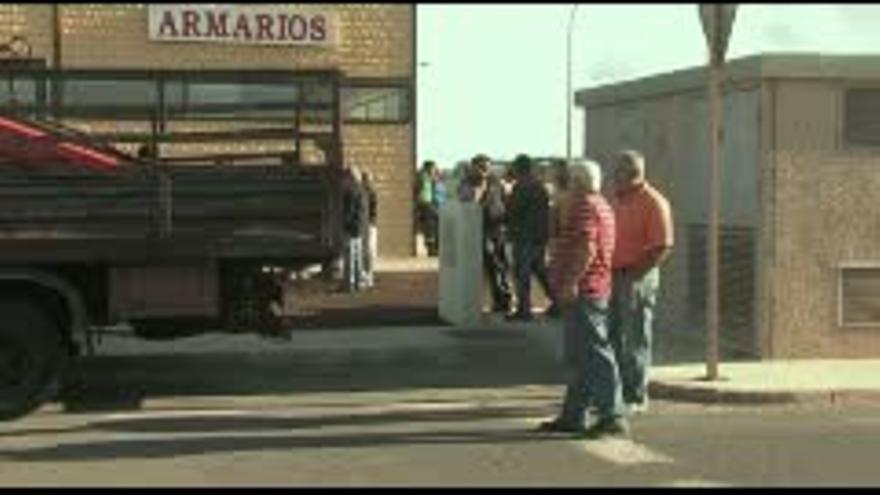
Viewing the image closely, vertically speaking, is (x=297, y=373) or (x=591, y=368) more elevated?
(x=591, y=368)

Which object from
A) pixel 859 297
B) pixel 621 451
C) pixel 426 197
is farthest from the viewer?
pixel 426 197

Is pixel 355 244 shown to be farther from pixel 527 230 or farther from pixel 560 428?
pixel 560 428

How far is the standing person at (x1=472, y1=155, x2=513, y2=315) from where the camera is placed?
64.1 feet

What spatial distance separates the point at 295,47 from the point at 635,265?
1903 cm

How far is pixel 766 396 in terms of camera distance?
526 inches

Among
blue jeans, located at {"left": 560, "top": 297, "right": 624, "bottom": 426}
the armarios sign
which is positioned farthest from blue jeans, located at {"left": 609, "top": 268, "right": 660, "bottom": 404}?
the armarios sign

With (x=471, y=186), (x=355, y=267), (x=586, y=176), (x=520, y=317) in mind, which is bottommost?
(x=520, y=317)

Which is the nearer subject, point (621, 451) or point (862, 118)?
point (621, 451)

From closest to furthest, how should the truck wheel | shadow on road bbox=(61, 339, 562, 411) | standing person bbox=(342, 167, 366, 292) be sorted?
the truck wheel < shadow on road bbox=(61, 339, 562, 411) < standing person bbox=(342, 167, 366, 292)

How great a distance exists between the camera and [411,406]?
13.3 meters

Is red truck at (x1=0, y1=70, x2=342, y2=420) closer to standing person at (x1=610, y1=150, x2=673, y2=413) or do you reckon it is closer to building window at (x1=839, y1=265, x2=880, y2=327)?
standing person at (x1=610, y1=150, x2=673, y2=413)

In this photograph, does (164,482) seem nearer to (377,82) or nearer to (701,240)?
(701,240)

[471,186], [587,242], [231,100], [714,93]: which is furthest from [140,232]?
[471,186]

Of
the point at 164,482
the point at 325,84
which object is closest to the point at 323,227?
the point at 325,84
